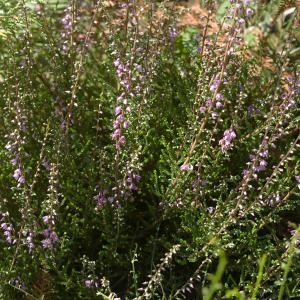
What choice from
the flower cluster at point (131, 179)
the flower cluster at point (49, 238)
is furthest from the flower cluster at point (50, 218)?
the flower cluster at point (131, 179)

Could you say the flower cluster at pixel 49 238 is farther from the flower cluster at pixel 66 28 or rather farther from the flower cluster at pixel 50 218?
the flower cluster at pixel 66 28

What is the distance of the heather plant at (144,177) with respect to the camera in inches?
105

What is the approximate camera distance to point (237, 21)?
254cm

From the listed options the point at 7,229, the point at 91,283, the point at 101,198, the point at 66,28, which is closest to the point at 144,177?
the point at 101,198

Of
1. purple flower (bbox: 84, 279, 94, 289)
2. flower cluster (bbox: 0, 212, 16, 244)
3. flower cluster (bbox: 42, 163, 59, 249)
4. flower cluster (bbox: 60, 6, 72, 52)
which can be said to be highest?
flower cluster (bbox: 60, 6, 72, 52)

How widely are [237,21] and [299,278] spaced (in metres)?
1.28

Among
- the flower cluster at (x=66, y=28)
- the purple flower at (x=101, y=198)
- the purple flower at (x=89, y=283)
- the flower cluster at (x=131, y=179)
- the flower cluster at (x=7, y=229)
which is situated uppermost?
the flower cluster at (x=66, y=28)

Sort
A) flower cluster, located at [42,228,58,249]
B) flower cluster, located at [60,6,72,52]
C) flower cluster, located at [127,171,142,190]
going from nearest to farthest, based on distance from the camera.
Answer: flower cluster, located at [42,228,58,249] < flower cluster, located at [127,171,142,190] < flower cluster, located at [60,6,72,52]

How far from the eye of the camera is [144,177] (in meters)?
3.40

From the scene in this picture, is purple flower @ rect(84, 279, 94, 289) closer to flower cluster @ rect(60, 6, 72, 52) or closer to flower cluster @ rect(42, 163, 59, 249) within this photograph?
flower cluster @ rect(42, 163, 59, 249)

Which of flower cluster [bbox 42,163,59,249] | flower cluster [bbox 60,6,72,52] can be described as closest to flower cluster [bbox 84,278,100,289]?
flower cluster [bbox 42,163,59,249]

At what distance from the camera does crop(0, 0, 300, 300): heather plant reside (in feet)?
8.79

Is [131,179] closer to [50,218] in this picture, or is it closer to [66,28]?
[50,218]

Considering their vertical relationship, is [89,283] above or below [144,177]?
below
